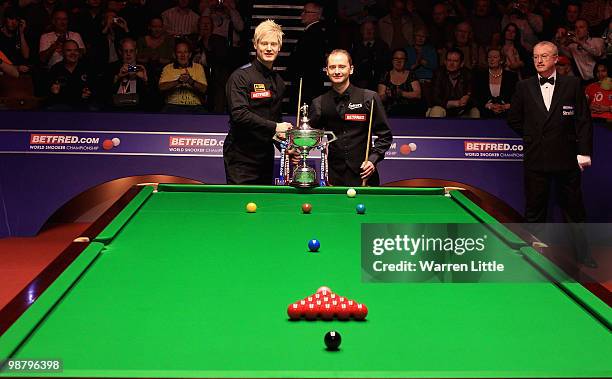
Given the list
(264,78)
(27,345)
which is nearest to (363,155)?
(264,78)

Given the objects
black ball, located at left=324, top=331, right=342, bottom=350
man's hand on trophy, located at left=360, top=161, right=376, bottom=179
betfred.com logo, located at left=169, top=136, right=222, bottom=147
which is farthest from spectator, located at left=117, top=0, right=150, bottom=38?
black ball, located at left=324, top=331, right=342, bottom=350

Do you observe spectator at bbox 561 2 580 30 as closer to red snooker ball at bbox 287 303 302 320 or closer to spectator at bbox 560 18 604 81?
spectator at bbox 560 18 604 81

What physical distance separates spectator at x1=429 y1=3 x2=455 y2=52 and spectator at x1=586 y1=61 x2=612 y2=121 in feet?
5.29

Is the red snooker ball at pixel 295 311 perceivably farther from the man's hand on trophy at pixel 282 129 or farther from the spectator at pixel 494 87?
the spectator at pixel 494 87

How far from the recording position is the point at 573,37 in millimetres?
9094

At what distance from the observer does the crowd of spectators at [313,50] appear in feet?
27.3

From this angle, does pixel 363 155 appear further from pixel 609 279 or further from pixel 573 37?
pixel 573 37

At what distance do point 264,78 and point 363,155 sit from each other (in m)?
0.82

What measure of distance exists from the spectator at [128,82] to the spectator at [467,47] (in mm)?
3133

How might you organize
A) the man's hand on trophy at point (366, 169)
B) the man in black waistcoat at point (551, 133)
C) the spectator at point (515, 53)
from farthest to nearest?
the spectator at point (515, 53)
the man in black waistcoat at point (551, 133)
the man's hand on trophy at point (366, 169)

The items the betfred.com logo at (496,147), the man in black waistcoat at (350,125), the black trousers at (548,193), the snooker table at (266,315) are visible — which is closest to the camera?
the snooker table at (266,315)

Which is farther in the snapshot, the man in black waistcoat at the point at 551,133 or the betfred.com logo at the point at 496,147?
the betfred.com logo at the point at 496,147

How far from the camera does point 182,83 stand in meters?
8.22

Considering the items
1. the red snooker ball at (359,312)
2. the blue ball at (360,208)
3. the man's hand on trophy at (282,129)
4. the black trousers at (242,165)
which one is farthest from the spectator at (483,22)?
the red snooker ball at (359,312)
